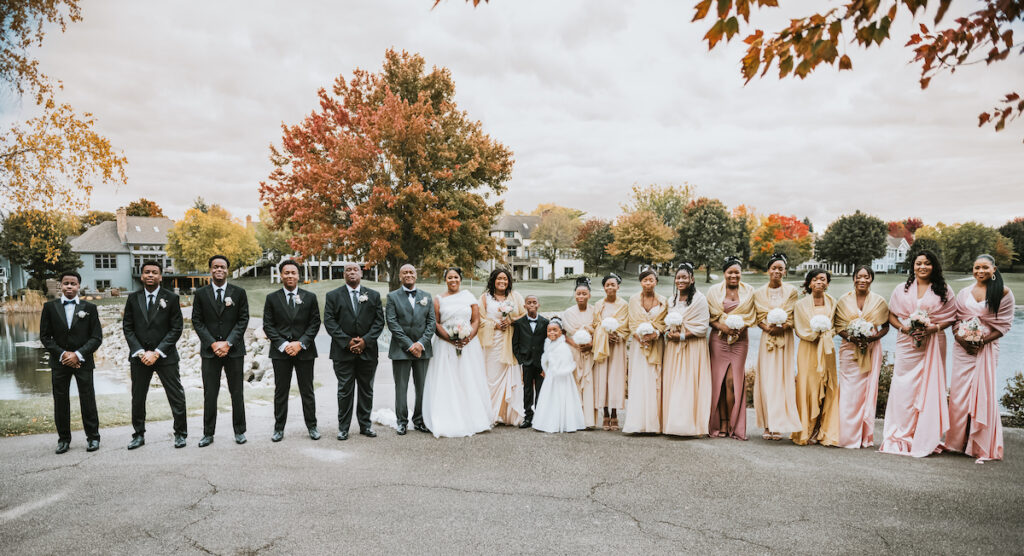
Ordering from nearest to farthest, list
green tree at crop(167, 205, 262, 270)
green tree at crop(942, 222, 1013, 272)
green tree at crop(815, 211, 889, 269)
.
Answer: green tree at crop(942, 222, 1013, 272), green tree at crop(815, 211, 889, 269), green tree at crop(167, 205, 262, 270)

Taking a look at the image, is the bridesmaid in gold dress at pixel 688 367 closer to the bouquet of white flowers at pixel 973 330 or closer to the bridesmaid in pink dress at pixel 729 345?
the bridesmaid in pink dress at pixel 729 345

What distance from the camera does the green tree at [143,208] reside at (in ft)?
237

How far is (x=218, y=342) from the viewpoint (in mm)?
6637

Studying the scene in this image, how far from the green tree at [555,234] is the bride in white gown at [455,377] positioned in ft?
143

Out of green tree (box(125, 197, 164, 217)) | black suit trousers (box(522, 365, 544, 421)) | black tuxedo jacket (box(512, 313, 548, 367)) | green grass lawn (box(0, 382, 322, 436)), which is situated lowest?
green grass lawn (box(0, 382, 322, 436))

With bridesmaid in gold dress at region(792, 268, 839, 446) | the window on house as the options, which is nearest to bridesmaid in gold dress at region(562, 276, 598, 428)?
bridesmaid in gold dress at region(792, 268, 839, 446)

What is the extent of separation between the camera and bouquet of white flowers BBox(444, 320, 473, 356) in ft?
23.8

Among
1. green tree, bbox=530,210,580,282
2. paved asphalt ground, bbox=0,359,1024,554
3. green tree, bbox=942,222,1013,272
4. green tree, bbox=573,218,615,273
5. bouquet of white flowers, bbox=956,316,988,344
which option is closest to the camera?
paved asphalt ground, bbox=0,359,1024,554

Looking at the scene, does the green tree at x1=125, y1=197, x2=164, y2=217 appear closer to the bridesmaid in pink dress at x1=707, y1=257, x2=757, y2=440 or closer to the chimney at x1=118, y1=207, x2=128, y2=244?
the chimney at x1=118, y1=207, x2=128, y2=244

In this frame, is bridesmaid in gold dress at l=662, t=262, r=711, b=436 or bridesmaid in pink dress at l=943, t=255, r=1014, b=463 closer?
bridesmaid in pink dress at l=943, t=255, r=1014, b=463

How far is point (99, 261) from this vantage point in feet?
165

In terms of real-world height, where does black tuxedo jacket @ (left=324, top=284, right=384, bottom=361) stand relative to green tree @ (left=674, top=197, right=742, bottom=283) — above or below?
below

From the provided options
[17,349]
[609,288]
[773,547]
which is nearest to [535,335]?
[609,288]

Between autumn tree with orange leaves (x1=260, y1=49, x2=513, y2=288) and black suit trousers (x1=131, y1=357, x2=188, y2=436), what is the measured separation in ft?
39.4
